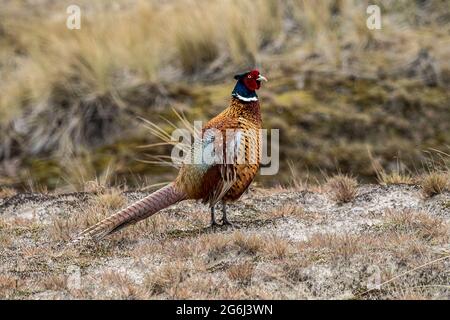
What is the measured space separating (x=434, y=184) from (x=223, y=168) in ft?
6.73

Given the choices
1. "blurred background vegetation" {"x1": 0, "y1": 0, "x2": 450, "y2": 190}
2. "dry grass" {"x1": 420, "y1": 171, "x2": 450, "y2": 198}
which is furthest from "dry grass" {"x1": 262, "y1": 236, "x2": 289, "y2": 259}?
"blurred background vegetation" {"x1": 0, "y1": 0, "x2": 450, "y2": 190}

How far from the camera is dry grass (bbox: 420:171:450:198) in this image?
723cm

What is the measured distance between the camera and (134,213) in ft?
20.6

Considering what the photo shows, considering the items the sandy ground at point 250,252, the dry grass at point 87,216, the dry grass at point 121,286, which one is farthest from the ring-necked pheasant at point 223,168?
the dry grass at point 121,286

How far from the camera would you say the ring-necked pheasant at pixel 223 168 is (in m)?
6.23

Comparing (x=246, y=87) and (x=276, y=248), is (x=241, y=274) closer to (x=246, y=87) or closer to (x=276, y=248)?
(x=276, y=248)

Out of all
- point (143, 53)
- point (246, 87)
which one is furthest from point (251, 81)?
point (143, 53)

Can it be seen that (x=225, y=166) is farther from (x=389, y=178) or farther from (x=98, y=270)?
(x=389, y=178)

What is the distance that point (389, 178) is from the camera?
7.93 m

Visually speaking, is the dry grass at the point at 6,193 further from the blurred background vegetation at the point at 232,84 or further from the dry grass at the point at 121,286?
the dry grass at the point at 121,286

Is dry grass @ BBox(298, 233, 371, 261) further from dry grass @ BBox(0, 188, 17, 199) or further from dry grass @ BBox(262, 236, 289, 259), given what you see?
dry grass @ BBox(0, 188, 17, 199)

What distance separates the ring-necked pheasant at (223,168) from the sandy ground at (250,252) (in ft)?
0.82
